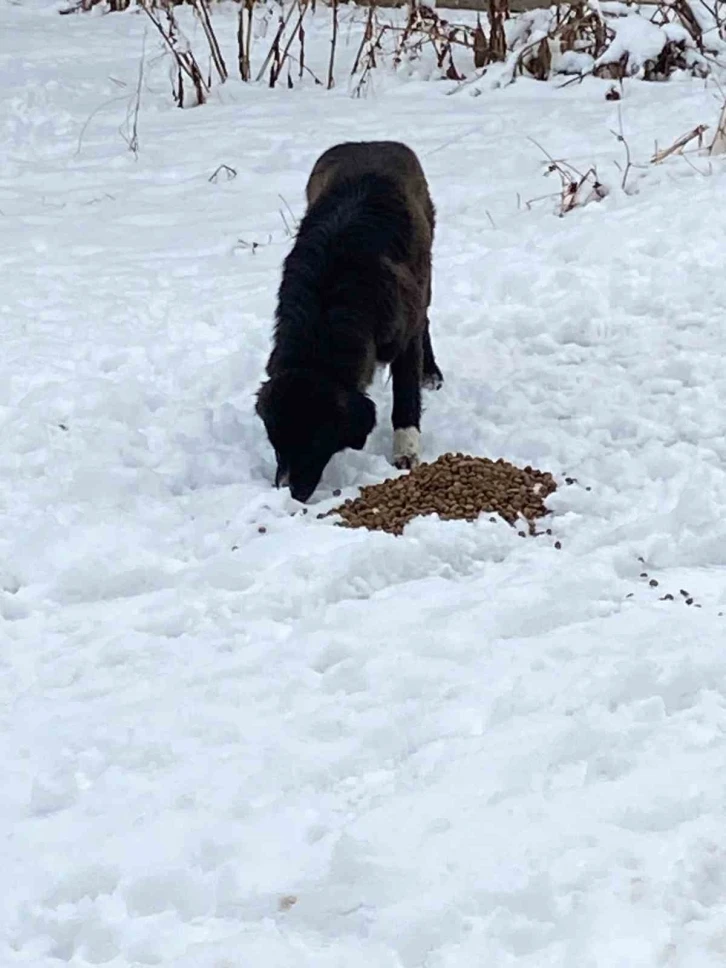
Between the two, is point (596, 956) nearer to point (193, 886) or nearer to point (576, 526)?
point (193, 886)

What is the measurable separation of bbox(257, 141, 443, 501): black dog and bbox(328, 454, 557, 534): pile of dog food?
30 cm

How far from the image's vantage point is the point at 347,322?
5074 mm

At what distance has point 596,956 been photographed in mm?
2537

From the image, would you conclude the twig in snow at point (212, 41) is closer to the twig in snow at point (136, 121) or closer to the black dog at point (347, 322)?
the twig in snow at point (136, 121)

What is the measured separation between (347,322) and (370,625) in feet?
5.10

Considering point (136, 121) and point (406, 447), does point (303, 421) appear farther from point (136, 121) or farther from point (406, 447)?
point (136, 121)

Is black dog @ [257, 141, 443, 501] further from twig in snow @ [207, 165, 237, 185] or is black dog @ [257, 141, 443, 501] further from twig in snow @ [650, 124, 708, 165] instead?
twig in snow @ [207, 165, 237, 185]

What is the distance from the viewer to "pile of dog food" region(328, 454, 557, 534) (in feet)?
15.3

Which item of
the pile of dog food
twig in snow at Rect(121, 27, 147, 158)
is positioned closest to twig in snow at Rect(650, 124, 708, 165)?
twig in snow at Rect(121, 27, 147, 158)

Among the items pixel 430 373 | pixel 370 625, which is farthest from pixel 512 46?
pixel 370 625

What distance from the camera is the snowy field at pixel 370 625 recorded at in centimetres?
277

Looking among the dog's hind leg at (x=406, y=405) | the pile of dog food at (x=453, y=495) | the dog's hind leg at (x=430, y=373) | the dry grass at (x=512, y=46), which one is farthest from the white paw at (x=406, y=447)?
the dry grass at (x=512, y=46)

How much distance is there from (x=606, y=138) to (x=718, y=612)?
589 centimetres

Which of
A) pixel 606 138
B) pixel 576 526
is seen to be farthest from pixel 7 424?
pixel 606 138
